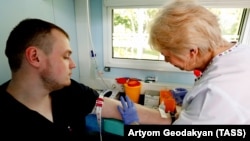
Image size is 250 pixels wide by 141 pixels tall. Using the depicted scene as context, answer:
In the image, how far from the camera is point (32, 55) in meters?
0.81

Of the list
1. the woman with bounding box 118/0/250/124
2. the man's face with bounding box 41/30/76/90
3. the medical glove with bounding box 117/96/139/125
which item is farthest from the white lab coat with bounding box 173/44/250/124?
the man's face with bounding box 41/30/76/90

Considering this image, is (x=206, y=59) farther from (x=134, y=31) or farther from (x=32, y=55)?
(x=134, y=31)

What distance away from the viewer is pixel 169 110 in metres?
1.47

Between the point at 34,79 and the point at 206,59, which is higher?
the point at 206,59

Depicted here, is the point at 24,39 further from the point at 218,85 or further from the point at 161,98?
the point at 161,98

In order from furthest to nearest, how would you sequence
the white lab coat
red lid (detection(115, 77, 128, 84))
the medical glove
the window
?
red lid (detection(115, 77, 128, 84)), the window, the medical glove, the white lab coat

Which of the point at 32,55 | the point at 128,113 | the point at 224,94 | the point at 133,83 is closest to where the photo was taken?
the point at 224,94

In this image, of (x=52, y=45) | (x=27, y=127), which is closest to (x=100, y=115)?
(x=27, y=127)

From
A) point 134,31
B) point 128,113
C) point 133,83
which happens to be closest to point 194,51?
point 128,113

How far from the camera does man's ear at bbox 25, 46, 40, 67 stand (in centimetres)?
81

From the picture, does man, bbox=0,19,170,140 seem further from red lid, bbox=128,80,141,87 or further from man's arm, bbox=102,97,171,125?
red lid, bbox=128,80,141,87

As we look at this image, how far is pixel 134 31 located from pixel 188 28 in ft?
3.80

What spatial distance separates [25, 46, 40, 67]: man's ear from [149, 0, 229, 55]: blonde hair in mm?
586

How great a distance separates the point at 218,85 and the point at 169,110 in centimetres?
81
